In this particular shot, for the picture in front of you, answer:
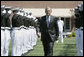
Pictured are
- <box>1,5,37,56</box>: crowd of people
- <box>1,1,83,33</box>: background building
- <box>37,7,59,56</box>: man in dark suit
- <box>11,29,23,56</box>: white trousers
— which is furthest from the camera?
<box>1,1,83,33</box>: background building

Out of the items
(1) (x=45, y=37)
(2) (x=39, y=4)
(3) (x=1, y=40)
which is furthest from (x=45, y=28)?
(2) (x=39, y=4)

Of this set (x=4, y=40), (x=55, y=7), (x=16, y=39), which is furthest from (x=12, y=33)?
(x=55, y=7)

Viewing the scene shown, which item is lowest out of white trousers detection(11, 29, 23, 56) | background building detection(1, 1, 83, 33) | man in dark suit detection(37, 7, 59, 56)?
background building detection(1, 1, 83, 33)

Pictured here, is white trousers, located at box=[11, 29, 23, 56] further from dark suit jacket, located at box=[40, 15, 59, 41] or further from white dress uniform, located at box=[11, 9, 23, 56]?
dark suit jacket, located at box=[40, 15, 59, 41]

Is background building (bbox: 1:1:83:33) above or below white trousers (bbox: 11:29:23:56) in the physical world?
below

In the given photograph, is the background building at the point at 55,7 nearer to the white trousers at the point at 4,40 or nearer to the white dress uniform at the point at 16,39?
the white dress uniform at the point at 16,39

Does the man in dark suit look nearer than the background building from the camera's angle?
Yes

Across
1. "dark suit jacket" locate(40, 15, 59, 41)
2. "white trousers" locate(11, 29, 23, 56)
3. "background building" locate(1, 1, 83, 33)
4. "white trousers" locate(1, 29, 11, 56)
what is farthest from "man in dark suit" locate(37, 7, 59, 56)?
"background building" locate(1, 1, 83, 33)

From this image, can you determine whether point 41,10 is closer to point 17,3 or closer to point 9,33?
point 17,3

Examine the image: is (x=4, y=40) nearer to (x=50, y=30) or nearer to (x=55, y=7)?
(x=50, y=30)

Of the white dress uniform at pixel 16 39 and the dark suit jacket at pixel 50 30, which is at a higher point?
the dark suit jacket at pixel 50 30

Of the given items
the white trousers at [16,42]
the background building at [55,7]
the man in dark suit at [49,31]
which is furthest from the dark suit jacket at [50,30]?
the background building at [55,7]

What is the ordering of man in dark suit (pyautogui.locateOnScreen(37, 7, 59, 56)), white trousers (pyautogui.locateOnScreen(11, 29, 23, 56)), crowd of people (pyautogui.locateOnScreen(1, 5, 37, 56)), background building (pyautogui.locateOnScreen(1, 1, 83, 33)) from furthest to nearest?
background building (pyautogui.locateOnScreen(1, 1, 83, 33)) → white trousers (pyautogui.locateOnScreen(11, 29, 23, 56)) → crowd of people (pyautogui.locateOnScreen(1, 5, 37, 56)) → man in dark suit (pyautogui.locateOnScreen(37, 7, 59, 56))

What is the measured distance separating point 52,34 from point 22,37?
3.73 meters
